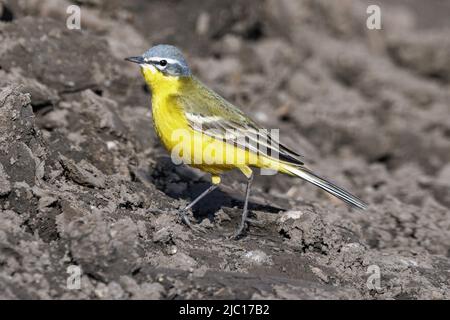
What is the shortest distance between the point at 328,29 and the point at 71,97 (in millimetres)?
7007

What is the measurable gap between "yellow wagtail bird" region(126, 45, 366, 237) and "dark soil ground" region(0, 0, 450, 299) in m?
0.45

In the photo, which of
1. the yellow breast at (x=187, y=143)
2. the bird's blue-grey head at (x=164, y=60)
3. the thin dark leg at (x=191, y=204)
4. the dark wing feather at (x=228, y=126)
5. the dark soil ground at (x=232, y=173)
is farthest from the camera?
the bird's blue-grey head at (x=164, y=60)

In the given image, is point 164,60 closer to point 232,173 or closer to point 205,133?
point 205,133

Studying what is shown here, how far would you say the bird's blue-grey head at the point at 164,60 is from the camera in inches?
308

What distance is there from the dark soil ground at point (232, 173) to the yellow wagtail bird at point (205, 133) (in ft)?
1.49

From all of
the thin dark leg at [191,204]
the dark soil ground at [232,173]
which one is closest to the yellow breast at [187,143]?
the thin dark leg at [191,204]

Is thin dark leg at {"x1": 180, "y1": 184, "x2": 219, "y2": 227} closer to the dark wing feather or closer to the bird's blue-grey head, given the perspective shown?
the dark wing feather

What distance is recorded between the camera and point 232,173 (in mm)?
9297

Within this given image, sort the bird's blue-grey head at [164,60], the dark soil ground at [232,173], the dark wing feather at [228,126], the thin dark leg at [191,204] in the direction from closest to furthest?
the dark soil ground at [232,173], the thin dark leg at [191,204], the dark wing feather at [228,126], the bird's blue-grey head at [164,60]

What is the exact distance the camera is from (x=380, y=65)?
46.7 feet

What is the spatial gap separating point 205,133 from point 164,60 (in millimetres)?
892

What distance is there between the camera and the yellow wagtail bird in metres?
7.57

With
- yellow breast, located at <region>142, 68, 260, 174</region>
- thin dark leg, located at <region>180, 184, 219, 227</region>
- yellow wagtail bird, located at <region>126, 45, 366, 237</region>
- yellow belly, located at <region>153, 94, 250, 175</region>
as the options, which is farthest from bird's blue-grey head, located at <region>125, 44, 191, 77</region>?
thin dark leg, located at <region>180, 184, 219, 227</region>

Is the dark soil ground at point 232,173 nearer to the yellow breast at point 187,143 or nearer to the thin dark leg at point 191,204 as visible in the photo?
the thin dark leg at point 191,204
